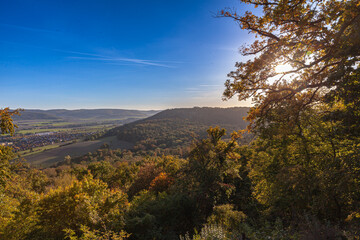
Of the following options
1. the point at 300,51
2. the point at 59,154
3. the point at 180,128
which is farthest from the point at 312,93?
the point at 59,154

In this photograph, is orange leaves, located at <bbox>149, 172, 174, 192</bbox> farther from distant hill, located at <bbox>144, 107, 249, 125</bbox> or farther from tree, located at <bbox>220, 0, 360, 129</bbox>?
distant hill, located at <bbox>144, 107, 249, 125</bbox>

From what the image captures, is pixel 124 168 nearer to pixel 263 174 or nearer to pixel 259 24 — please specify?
pixel 263 174

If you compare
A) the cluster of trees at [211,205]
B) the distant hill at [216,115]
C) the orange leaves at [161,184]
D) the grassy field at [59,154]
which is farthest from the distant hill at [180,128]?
the cluster of trees at [211,205]

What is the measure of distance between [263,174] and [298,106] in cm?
608


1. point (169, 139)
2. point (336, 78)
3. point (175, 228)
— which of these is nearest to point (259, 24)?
point (336, 78)

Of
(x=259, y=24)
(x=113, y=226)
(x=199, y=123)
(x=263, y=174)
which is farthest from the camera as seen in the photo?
(x=199, y=123)

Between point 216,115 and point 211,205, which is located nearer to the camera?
point 211,205

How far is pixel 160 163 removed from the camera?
947 inches

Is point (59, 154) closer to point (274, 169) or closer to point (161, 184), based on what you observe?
point (161, 184)

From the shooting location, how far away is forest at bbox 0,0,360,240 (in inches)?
175

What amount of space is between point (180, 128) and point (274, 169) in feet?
262

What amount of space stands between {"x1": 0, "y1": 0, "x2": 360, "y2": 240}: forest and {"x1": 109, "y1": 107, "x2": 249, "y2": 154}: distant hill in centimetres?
4099

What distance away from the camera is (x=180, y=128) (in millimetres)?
89688

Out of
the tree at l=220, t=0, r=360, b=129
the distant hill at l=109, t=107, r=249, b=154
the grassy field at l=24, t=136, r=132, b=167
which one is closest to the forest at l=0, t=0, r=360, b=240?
the tree at l=220, t=0, r=360, b=129
